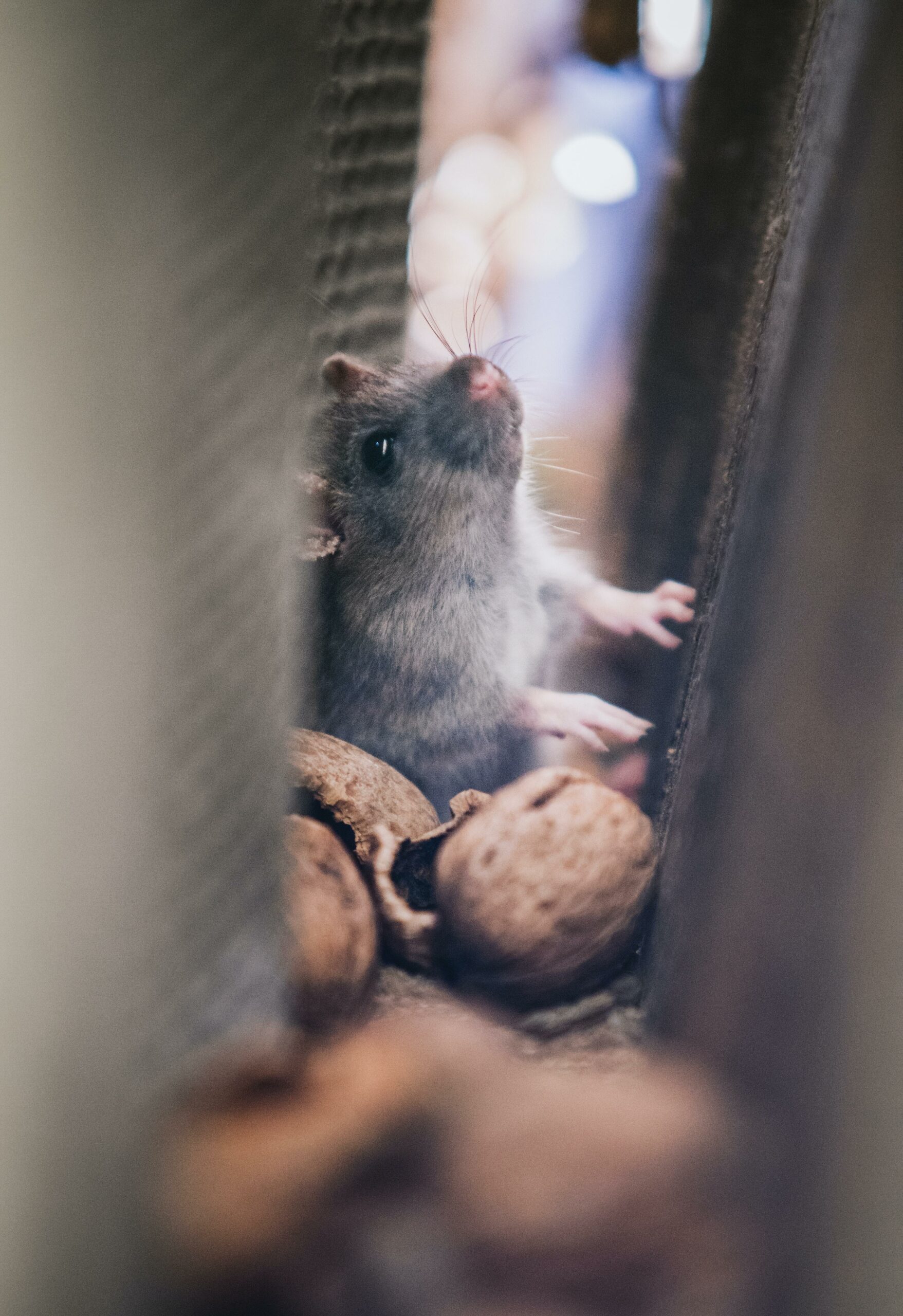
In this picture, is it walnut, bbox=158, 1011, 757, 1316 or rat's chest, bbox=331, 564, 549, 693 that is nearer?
walnut, bbox=158, 1011, 757, 1316

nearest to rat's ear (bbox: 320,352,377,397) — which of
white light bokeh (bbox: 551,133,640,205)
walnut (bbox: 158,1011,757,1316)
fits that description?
white light bokeh (bbox: 551,133,640,205)

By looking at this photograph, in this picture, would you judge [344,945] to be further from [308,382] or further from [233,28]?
[233,28]

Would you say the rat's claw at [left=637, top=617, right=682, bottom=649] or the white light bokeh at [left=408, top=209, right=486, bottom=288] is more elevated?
the white light bokeh at [left=408, top=209, right=486, bottom=288]

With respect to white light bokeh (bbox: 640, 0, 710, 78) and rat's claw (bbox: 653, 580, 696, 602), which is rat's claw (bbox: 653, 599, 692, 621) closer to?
rat's claw (bbox: 653, 580, 696, 602)

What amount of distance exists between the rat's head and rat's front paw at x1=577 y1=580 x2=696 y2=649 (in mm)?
80

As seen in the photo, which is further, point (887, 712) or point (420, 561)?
point (420, 561)

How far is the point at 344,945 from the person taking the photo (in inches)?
15.6

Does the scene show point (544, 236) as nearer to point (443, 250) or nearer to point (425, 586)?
point (443, 250)

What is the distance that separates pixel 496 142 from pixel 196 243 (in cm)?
17

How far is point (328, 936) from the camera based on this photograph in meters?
0.40

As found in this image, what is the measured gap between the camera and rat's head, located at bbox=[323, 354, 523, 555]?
1.53 feet

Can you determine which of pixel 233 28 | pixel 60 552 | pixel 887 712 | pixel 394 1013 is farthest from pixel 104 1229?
→ pixel 233 28

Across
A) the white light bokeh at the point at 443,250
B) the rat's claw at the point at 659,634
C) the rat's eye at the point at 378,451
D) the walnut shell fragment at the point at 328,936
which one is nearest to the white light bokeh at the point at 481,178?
the white light bokeh at the point at 443,250

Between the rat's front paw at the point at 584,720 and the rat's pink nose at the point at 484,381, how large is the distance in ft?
0.52
